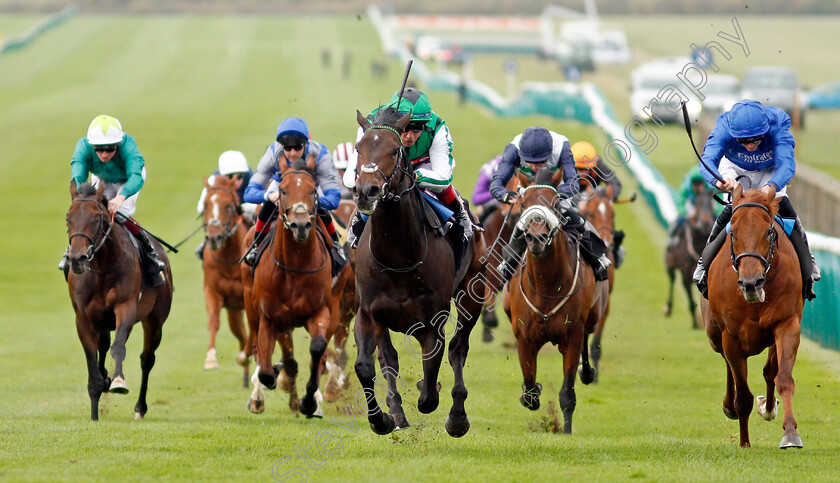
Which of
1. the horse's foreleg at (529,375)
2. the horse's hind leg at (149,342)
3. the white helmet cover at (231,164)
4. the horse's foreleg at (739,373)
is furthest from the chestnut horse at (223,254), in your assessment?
the horse's foreleg at (739,373)

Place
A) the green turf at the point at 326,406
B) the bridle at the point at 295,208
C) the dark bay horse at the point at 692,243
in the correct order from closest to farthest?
the green turf at the point at 326,406, the bridle at the point at 295,208, the dark bay horse at the point at 692,243

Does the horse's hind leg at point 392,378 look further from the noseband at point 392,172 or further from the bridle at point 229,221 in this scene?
the bridle at point 229,221

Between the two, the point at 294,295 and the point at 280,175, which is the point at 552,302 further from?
the point at 280,175

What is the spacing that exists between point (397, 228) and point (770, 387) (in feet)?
11.4

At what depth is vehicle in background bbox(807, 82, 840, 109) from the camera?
39.7 metres

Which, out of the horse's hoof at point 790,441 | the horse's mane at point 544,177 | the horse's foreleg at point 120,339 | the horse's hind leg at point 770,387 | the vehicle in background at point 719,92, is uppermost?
the vehicle in background at point 719,92

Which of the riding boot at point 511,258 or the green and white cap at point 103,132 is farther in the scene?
the green and white cap at point 103,132

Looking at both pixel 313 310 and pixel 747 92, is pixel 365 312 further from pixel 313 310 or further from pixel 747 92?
pixel 747 92

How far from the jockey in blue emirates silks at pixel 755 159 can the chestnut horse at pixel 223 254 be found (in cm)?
565

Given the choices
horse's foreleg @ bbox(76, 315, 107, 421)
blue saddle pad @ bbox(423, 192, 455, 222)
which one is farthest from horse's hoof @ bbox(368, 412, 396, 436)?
horse's foreleg @ bbox(76, 315, 107, 421)

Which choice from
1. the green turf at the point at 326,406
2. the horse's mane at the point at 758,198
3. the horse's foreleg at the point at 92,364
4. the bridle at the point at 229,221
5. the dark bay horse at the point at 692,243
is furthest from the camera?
the dark bay horse at the point at 692,243

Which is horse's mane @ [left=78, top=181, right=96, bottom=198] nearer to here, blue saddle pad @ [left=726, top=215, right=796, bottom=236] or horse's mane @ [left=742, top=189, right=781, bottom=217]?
blue saddle pad @ [left=726, top=215, right=796, bottom=236]

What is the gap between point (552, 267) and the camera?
966cm

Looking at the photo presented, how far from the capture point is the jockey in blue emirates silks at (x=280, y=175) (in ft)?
33.1
